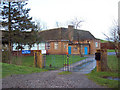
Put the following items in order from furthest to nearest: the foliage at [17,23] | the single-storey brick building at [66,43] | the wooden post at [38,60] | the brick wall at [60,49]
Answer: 1. the single-storey brick building at [66,43]
2. the brick wall at [60,49]
3. the foliage at [17,23]
4. the wooden post at [38,60]

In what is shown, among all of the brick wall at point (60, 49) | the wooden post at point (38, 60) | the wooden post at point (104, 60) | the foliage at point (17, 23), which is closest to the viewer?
the wooden post at point (104, 60)

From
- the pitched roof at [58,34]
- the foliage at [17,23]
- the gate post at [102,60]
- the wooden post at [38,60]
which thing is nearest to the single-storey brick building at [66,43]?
the pitched roof at [58,34]

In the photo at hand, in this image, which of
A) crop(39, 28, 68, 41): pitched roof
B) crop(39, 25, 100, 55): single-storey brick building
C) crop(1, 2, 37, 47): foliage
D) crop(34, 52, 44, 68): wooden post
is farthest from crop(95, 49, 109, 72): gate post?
crop(39, 28, 68, 41): pitched roof

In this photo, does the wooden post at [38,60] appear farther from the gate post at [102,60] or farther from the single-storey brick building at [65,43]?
A: the single-storey brick building at [65,43]

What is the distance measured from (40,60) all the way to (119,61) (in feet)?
19.7

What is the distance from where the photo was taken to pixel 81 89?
5367 millimetres

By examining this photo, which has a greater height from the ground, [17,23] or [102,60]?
[17,23]

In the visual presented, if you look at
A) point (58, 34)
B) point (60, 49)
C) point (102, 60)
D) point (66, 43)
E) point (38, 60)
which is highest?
point (58, 34)

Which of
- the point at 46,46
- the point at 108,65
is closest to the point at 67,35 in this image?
the point at 46,46

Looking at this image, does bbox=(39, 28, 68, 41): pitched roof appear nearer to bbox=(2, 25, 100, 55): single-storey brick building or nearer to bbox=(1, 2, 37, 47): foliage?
bbox=(2, 25, 100, 55): single-storey brick building

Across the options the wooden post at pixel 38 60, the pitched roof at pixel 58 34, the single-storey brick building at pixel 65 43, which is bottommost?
the wooden post at pixel 38 60

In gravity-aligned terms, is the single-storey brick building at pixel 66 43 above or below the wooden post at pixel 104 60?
above

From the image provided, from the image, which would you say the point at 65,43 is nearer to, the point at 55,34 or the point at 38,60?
the point at 55,34

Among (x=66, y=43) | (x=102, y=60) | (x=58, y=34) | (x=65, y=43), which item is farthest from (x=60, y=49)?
(x=102, y=60)
